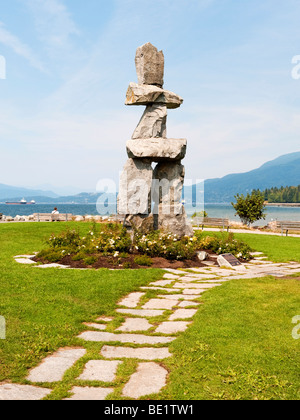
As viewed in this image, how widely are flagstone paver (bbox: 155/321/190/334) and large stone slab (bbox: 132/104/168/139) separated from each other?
6936 mm

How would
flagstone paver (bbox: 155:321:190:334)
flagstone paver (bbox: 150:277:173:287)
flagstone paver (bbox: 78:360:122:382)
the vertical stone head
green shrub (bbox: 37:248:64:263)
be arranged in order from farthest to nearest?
1. the vertical stone head
2. green shrub (bbox: 37:248:64:263)
3. flagstone paver (bbox: 150:277:173:287)
4. flagstone paver (bbox: 155:321:190:334)
5. flagstone paver (bbox: 78:360:122:382)

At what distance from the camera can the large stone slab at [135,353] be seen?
13.6 ft

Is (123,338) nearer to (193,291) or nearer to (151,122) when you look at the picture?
(193,291)

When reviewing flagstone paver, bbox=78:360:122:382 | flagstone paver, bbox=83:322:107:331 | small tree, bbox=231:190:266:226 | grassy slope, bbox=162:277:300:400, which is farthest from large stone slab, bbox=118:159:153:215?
small tree, bbox=231:190:266:226

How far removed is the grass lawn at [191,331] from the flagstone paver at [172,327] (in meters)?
0.16

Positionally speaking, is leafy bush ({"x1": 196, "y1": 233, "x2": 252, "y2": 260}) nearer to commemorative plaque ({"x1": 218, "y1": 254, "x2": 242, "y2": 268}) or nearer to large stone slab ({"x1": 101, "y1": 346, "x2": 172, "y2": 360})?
commemorative plaque ({"x1": 218, "y1": 254, "x2": 242, "y2": 268})

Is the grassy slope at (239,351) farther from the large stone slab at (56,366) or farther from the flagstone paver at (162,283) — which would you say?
the flagstone paver at (162,283)

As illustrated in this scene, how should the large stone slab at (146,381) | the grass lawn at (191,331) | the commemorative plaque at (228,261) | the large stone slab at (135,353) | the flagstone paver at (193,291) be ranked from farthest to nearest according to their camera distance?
the commemorative plaque at (228,261)
the flagstone paver at (193,291)
the large stone slab at (135,353)
the grass lawn at (191,331)
the large stone slab at (146,381)

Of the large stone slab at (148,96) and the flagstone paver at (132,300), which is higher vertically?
the large stone slab at (148,96)

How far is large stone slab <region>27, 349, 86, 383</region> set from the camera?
364cm

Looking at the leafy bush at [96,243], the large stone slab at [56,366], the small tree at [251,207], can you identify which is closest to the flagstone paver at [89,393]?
the large stone slab at [56,366]

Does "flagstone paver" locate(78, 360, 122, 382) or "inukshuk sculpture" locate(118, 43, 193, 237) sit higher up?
"inukshuk sculpture" locate(118, 43, 193, 237)

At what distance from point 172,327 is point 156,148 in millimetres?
6576
